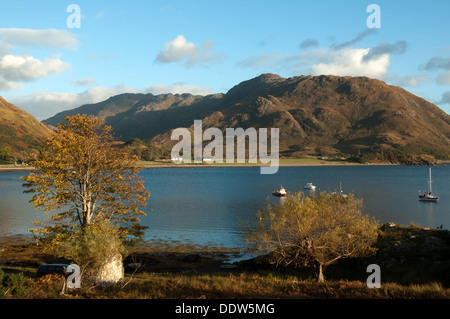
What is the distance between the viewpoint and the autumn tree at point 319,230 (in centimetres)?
2967

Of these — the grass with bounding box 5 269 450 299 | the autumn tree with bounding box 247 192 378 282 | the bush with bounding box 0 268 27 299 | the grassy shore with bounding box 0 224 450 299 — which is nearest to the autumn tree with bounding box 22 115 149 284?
the grassy shore with bounding box 0 224 450 299

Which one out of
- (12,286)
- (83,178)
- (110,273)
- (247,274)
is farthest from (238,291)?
(83,178)

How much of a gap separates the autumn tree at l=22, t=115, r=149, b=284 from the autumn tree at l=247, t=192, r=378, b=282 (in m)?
13.5

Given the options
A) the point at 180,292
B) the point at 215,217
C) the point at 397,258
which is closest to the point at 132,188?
the point at 180,292

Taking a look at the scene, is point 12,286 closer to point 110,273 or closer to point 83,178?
point 110,273

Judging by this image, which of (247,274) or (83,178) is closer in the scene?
(247,274)

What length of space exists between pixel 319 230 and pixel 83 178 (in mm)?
22982

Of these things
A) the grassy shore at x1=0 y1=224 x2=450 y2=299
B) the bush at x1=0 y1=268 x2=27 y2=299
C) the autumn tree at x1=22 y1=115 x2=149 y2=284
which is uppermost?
the autumn tree at x1=22 y1=115 x2=149 y2=284

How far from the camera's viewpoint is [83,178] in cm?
3538

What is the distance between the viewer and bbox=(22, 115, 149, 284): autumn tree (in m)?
33.1

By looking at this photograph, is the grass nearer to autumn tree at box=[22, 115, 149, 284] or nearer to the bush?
the bush

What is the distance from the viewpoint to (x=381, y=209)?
89.1 metres

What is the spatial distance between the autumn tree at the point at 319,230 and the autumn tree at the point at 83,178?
1348 centimetres
